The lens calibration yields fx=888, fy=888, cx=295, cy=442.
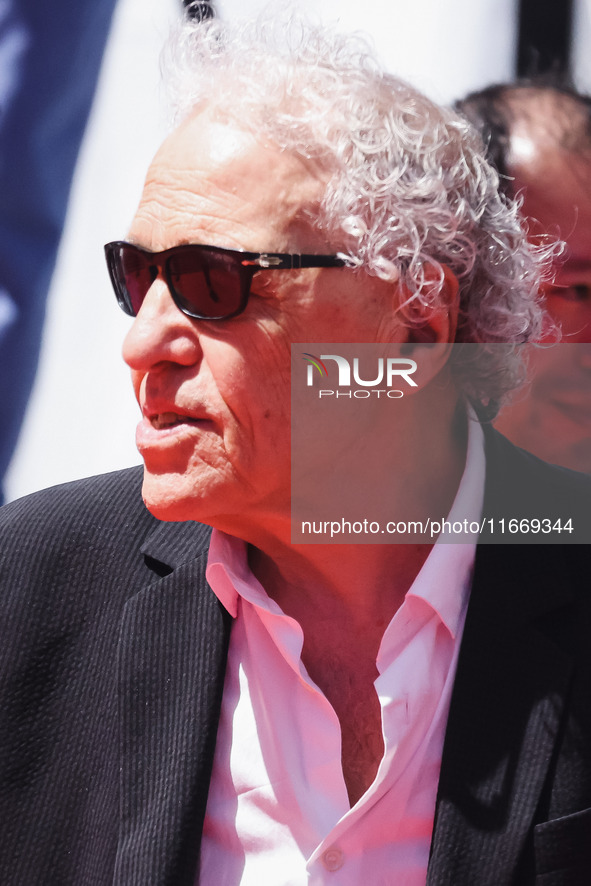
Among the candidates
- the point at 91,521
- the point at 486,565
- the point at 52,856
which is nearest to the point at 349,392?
the point at 486,565

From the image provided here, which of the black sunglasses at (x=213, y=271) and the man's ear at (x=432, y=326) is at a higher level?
the black sunglasses at (x=213, y=271)

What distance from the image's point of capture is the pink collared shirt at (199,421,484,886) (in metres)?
1.66

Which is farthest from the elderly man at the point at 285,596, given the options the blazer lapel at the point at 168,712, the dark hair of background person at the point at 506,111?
the dark hair of background person at the point at 506,111

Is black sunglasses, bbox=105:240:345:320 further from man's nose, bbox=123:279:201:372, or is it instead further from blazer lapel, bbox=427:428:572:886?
blazer lapel, bbox=427:428:572:886

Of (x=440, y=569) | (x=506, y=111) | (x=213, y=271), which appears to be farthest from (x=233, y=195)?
(x=506, y=111)

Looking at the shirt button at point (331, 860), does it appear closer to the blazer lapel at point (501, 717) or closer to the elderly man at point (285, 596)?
the elderly man at point (285, 596)

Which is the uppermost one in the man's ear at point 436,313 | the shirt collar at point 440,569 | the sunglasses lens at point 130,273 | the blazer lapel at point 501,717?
the sunglasses lens at point 130,273

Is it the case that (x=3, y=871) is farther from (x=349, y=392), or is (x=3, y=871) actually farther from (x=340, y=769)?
(x=349, y=392)

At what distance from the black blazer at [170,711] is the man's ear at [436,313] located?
0.40m

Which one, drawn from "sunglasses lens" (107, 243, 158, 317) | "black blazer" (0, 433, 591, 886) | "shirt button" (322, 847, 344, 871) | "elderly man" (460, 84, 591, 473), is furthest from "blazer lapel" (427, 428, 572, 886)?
"sunglasses lens" (107, 243, 158, 317)

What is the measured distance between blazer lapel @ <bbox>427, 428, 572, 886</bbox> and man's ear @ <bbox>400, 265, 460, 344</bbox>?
0.48 m

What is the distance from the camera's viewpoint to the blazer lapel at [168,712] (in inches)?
64.8

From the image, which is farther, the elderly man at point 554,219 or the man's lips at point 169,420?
the elderly man at point 554,219

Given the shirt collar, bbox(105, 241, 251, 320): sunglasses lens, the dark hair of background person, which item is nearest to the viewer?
bbox(105, 241, 251, 320): sunglasses lens
